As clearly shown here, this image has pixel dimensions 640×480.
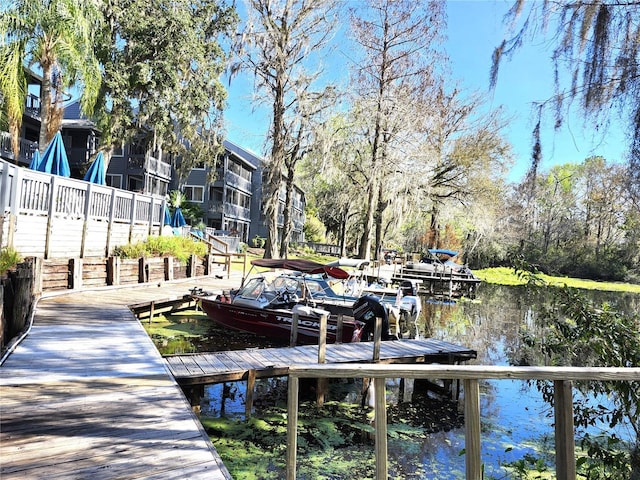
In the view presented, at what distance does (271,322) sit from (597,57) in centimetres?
899

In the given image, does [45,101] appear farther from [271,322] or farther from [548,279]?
[548,279]

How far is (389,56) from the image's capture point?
24078 mm

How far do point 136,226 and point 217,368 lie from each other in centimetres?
963

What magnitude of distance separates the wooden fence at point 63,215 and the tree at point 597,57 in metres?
8.33

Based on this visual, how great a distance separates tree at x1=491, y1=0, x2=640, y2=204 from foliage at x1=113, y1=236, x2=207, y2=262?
12509 millimetres

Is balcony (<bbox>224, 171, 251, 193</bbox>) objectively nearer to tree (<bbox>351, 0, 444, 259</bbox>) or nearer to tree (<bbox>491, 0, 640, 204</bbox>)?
tree (<bbox>351, 0, 444, 259</bbox>)

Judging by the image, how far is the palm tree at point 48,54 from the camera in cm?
1353

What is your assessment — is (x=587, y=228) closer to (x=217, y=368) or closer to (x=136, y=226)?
(x=136, y=226)

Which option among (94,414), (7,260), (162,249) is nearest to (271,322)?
(7,260)

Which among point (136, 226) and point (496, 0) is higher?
point (496, 0)

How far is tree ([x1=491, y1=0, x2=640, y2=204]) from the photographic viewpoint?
3.65 m

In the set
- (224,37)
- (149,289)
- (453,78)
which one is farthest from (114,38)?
(453,78)

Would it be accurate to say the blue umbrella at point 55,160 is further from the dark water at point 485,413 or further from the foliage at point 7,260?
the dark water at point 485,413

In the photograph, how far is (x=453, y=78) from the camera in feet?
88.3
